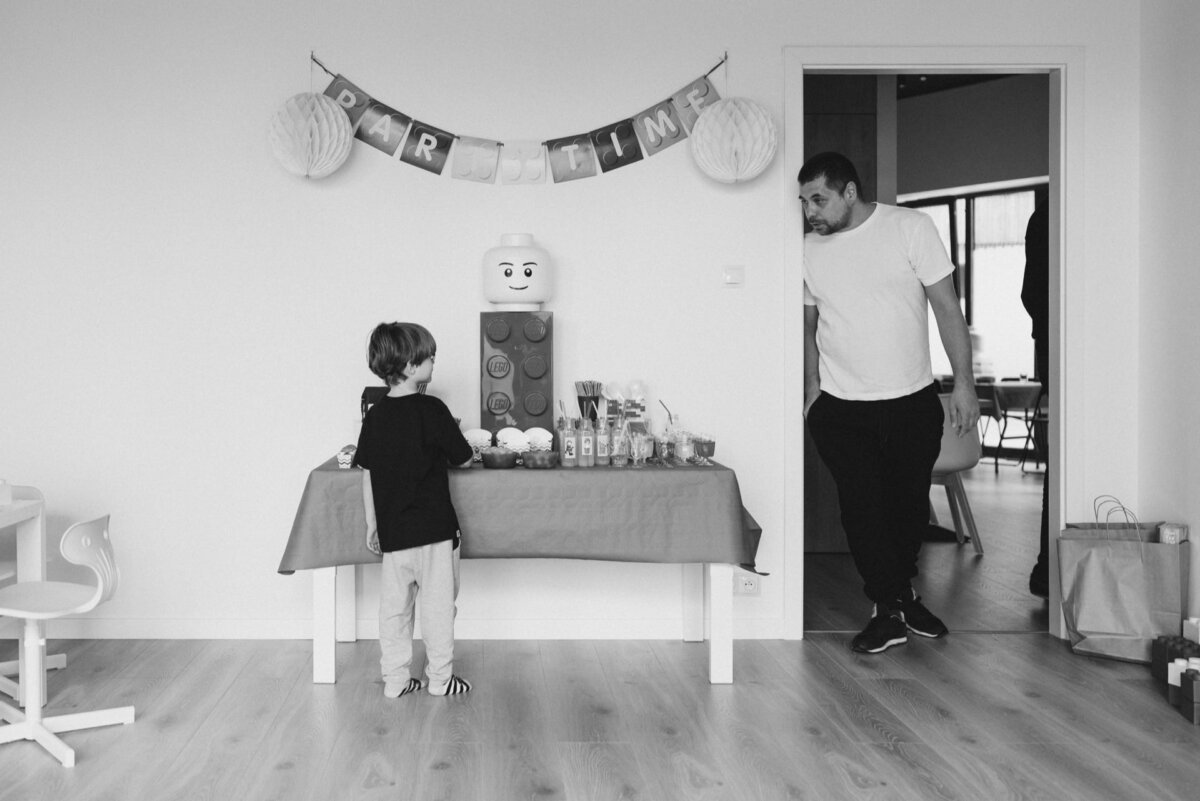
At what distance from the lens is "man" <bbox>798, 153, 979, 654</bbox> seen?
3295 mm

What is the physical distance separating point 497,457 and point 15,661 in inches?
58.9

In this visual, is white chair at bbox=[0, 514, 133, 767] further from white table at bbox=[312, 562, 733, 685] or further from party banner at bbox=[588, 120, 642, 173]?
party banner at bbox=[588, 120, 642, 173]

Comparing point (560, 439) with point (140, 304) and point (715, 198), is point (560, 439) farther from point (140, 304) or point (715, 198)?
point (140, 304)

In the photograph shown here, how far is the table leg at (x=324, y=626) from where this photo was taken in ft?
9.80

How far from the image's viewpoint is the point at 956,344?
331cm

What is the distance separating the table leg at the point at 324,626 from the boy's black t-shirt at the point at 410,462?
28cm

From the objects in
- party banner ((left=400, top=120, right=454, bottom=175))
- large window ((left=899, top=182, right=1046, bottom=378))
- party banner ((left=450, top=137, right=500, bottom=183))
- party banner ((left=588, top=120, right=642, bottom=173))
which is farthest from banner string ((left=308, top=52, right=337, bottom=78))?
large window ((left=899, top=182, right=1046, bottom=378))

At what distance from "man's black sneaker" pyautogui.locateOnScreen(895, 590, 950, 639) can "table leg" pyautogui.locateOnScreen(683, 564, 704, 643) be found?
0.66m

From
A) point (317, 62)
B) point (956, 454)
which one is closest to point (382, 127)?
point (317, 62)

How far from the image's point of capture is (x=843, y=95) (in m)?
4.82

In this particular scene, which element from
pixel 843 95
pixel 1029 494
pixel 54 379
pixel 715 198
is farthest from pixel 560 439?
pixel 1029 494

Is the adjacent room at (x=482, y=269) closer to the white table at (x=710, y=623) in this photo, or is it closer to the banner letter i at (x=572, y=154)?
the banner letter i at (x=572, y=154)

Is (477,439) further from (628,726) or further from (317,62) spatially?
(317,62)

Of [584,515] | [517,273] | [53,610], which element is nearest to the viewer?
[53,610]
